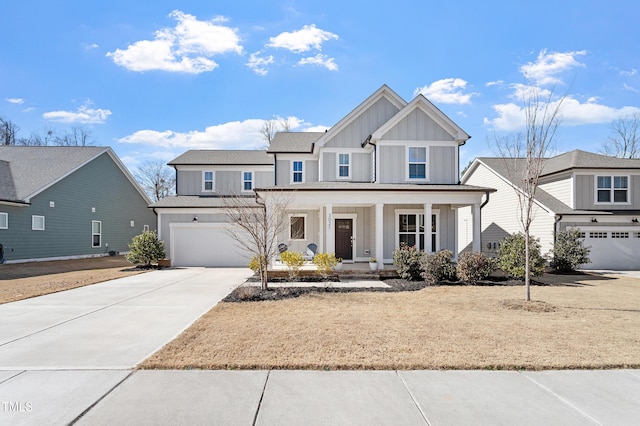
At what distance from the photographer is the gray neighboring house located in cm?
1892

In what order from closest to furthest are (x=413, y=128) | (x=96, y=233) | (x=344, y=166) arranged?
1. (x=413, y=128)
2. (x=344, y=166)
3. (x=96, y=233)

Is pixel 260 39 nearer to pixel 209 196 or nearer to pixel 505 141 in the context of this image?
pixel 505 141

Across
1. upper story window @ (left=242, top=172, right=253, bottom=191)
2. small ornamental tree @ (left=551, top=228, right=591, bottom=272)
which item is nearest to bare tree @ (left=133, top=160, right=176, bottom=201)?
upper story window @ (left=242, top=172, right=253, bottom=191)

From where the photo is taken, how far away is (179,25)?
40.5 ft

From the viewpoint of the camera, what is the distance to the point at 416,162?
16.0m

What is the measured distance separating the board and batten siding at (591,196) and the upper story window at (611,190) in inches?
8.4

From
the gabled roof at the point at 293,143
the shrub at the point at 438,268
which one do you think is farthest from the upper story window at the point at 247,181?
the shrub at the point at 438,268

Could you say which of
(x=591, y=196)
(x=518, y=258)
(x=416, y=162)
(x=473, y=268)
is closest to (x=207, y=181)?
(x=416, y=162)

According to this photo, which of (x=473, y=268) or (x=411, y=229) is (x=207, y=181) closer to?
(x=411, y=229)

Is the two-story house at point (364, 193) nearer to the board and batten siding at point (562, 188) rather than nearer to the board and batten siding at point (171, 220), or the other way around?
the board and batten siding at point (171, 220)

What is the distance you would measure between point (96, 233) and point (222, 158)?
10.3 m

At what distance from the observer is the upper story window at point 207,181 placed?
22.4 meters

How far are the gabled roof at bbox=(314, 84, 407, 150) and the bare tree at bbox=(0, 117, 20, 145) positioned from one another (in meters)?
41.6

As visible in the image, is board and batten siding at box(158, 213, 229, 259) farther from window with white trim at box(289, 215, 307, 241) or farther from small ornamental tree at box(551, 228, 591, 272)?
small ornamental tree at box(551, 228, 591, 272)
